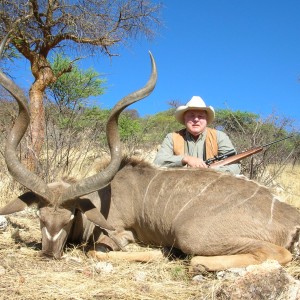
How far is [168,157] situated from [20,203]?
144 cm

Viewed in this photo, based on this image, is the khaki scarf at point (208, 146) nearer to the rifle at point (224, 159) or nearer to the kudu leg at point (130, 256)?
the rifle at point (224, 159)

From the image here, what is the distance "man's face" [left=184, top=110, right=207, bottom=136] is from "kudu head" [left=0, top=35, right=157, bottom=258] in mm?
1069

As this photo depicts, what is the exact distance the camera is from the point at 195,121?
13.6 feet

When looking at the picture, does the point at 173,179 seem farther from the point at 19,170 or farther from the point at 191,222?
the point at 19,170

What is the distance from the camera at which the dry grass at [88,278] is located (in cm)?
233

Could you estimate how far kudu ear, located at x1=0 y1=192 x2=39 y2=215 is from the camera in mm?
3080

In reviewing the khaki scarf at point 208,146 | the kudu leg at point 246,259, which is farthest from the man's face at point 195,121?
the kudu leg at point 246,259

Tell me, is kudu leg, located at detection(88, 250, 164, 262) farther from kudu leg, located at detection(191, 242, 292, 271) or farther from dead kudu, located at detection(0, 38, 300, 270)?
kudu leg, located at detection(191, 242, 292, 271)

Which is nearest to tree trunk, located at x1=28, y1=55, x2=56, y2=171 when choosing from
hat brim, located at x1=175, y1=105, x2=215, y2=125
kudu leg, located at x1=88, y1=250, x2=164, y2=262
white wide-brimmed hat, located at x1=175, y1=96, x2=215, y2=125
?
hat brim, located at x1=175, y1=105, x2=215, y2=125

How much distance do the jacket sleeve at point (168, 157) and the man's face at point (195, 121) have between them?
22 centimetres

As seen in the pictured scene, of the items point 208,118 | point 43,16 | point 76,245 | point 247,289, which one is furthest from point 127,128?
point 247,289

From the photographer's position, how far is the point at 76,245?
3.45 metres

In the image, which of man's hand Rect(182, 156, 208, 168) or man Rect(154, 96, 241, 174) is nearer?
man's hand Rect(182, 156, 208, 168)

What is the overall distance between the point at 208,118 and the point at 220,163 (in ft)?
2.12
